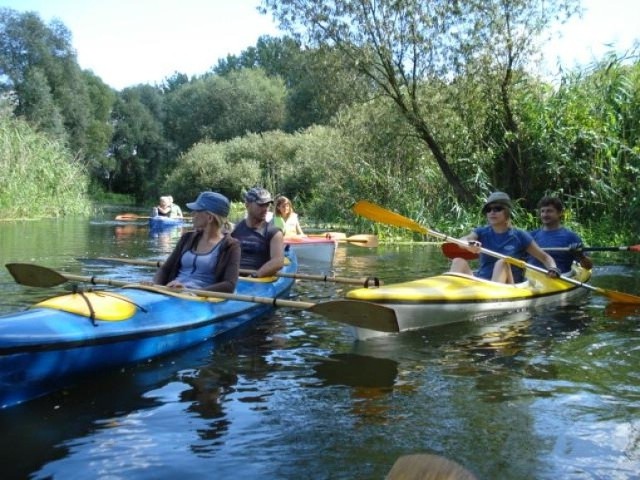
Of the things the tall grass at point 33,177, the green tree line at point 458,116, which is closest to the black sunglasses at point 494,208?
the green tree line at point 458,116

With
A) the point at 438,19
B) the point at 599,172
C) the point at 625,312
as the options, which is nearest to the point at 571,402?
the point at 625,312

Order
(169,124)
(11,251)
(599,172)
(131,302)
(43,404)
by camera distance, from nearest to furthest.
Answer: (43,404), (131,302), (11,251), (599,172), (169,124)

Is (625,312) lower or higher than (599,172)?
lower

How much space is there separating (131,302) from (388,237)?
10.8 meters

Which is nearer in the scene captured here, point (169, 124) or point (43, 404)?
point (43, 404)

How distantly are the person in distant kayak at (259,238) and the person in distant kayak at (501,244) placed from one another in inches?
64.2

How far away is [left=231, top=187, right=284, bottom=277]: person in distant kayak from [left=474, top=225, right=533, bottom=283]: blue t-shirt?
6.38ft

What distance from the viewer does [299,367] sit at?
4.68 m

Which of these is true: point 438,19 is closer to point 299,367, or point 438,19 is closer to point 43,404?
point 299,367

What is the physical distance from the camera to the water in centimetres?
308

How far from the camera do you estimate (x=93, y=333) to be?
13.0 feet

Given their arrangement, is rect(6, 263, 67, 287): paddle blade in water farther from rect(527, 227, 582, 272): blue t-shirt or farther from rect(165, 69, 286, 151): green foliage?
rect(165, 69, 286, 151): green foliage

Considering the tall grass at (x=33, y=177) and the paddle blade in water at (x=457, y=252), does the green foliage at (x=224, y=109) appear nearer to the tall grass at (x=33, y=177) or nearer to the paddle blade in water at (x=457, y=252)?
the tall grass at (x=33, y=177)

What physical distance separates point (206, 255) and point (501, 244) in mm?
2989
